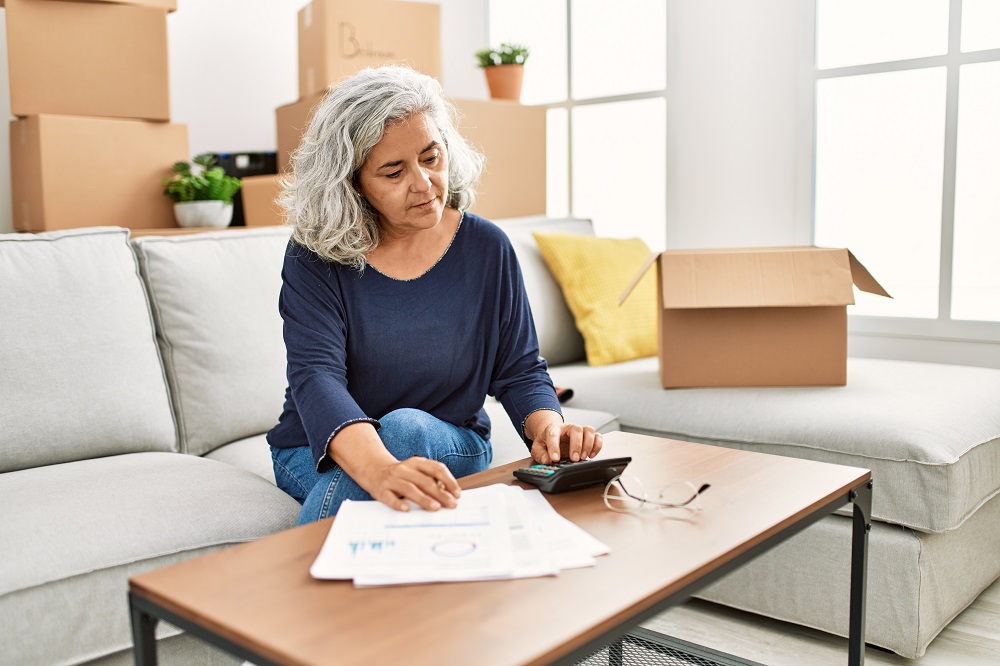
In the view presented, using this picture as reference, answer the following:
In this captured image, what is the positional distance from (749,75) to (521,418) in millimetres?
1800

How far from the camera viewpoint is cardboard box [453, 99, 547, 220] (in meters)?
3.09

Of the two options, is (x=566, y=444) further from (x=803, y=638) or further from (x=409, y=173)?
(x=803, y=638)

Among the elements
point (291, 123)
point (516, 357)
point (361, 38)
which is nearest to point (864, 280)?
point (516, 357)

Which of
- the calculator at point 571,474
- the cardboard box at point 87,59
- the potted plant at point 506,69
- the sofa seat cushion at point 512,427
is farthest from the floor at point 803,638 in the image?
the potted plant at point 506,69

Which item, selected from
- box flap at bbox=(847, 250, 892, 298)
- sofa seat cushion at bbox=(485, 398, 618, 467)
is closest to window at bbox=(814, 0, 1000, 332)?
box flap at bbox=(847, 250, 892, 298)

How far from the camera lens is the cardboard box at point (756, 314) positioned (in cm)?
206

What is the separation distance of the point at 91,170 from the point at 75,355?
862mm

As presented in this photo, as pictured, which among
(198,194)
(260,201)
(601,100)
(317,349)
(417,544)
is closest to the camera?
(417,544)

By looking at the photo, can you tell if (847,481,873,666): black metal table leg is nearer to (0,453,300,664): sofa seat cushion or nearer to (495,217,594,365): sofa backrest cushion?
(0,453,300,664): sofa seat cushion

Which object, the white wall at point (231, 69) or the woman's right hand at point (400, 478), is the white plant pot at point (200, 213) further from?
the woman's right hand at point (400, 478)

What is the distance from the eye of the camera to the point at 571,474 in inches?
47.8

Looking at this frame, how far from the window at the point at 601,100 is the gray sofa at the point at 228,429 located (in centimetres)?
137

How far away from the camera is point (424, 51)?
2.99 metres

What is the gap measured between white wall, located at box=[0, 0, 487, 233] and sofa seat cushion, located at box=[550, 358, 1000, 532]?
164 centimetres
